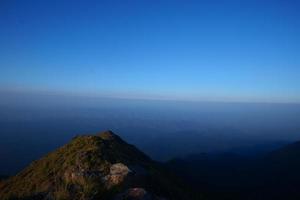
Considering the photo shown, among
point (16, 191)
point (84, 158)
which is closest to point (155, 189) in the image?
point (84, 158)

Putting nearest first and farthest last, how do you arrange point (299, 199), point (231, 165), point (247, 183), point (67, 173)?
point (67, 173) → point (299, 199) → point (247, 183) → point (231, 165)

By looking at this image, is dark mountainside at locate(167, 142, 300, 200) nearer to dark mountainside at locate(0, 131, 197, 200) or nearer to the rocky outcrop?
dark mountainside at locate(0, 131, 197, 200)

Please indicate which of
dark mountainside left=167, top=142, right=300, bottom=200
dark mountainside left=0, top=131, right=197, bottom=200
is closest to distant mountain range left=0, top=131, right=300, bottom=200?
dark mountainside left=0, top=131, right=197, bottom=200

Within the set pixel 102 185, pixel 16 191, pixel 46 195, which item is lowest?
pixel 16 191

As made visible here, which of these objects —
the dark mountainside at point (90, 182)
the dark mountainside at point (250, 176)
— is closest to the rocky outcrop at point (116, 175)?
the dark mountainside at point (90, 182)

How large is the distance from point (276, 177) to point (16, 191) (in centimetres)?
10591

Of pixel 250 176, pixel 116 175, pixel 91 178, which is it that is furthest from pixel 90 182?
pixel 250 176

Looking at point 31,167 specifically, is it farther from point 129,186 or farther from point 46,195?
point 129,186

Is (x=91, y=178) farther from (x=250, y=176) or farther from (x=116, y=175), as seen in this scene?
(x=250, y=176)

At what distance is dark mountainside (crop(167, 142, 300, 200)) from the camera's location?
3287 inches

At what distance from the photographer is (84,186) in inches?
884

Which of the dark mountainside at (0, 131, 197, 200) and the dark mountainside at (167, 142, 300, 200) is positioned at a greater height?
the dark mountainside at (0, 131, 197, 200)

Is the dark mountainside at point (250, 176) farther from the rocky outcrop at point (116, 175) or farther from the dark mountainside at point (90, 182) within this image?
the rocky outcrop at point (116, 175)

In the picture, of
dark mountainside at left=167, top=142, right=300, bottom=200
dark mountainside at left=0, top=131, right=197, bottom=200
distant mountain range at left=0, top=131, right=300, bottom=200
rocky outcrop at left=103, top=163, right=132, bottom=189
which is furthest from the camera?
dark mountainside at left=167, top=142, right=300, bottom=200
